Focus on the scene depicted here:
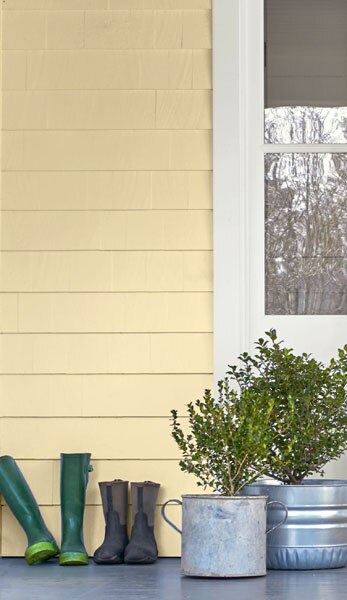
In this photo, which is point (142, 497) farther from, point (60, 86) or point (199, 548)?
point (60, 86)

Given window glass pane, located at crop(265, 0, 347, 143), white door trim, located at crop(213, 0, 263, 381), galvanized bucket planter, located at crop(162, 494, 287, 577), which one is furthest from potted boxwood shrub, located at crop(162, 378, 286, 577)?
window glass pane, located at crop(265, 0, 347, 143)

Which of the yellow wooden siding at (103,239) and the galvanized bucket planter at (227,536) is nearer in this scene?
the galvanized bucket planter at (227,536)

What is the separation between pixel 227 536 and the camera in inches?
125

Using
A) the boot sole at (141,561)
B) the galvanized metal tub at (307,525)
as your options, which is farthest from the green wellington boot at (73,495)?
the galvanized metal tub at (307,525)

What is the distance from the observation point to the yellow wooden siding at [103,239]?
3.88 meters

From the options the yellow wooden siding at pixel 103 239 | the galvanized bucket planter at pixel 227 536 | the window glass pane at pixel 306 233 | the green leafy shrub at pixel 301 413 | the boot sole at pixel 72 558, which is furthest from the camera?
the window glass pane at pixel 306 233

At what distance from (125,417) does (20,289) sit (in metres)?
0.58

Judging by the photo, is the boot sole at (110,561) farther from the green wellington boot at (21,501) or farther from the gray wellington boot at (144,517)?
the green wellington boot at (21,501)

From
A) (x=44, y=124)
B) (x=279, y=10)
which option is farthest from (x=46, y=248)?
(x=279, y=10)

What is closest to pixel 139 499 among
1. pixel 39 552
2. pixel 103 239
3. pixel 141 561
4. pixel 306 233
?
pixel 141 561

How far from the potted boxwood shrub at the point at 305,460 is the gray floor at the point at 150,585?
66 mm

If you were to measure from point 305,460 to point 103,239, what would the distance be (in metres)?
1.10

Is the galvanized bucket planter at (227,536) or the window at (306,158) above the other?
the window at (306,158)

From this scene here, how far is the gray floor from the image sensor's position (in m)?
2.93
